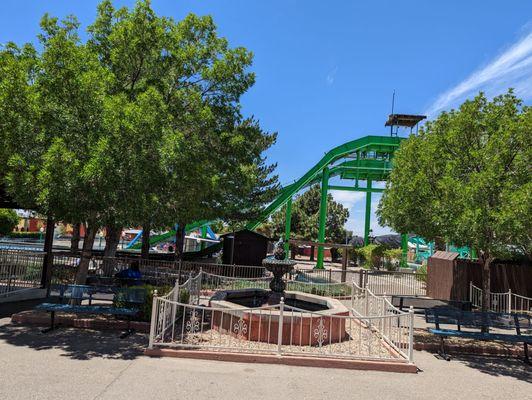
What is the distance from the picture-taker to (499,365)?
8461mm

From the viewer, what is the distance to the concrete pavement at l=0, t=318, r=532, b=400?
5.70m

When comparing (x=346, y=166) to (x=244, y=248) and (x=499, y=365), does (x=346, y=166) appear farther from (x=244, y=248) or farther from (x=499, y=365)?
(x=499, y=365)

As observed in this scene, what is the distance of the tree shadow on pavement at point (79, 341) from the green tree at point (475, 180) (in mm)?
7538

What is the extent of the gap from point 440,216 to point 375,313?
10.6 ft

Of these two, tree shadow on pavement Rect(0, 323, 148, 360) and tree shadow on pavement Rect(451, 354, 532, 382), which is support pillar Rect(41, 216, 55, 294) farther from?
tree shadow on pavement Rect(451, 354, 532, 382)

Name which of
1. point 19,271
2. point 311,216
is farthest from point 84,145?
point 311,216

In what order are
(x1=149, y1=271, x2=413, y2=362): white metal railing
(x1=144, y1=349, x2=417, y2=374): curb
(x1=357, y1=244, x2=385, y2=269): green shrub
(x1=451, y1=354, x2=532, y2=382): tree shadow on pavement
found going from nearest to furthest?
(x1=144, y1=349, x2=417, y2=374): curb, (x1=149, y1=271, x2=413, y2=362): white metal railing, (x1=451, y1=354, x2=532, y2=382): tree shadow on pavement, (x1=357, y1=244, x2=385, y2=269): green shrub

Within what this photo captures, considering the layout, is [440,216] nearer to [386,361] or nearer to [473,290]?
[386,361]

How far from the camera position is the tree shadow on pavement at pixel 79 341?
741 centimetres

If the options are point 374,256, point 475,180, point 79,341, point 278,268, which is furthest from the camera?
point 374,256

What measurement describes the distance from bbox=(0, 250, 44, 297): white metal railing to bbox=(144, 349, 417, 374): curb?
7.82m

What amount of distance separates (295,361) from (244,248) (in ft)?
50.8

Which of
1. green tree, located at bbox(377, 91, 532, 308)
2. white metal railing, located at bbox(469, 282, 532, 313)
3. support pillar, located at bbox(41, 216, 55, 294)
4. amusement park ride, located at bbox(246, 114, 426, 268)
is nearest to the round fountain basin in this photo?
green tree, located at bbox(377, 91, 532, 308)

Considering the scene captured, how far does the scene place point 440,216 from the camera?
955 cm
